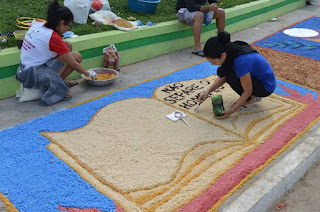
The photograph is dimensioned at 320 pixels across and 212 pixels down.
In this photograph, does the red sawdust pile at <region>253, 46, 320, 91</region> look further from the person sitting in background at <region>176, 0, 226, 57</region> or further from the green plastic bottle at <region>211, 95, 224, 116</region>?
the green plastic bottle at <region>211, 95, 224, 116</region>

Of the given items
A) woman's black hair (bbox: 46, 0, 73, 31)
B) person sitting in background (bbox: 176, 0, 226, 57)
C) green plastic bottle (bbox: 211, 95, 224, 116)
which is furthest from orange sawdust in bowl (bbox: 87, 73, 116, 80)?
person sitting in background (bbox: 176, 0, 226, 57)

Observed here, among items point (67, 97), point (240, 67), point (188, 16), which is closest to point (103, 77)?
point (67, 97)

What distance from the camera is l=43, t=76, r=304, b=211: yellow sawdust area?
2.35m

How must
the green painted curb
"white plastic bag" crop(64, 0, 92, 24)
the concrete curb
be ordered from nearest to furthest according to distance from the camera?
the concrete curb < the green painted curb < "white plastic bag" crop(64, 0, 92, 24)

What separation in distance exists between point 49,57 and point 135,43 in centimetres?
158

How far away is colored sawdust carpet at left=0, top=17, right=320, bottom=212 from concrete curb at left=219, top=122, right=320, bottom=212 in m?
0.08

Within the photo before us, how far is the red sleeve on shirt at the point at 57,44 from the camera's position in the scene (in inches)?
131

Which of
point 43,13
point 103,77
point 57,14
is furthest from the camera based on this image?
point 43,13

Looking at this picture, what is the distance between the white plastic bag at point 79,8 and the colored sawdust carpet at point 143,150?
1.69 metres

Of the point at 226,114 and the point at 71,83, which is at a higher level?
the point at 71,83

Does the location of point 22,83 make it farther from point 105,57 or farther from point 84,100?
point 105,57

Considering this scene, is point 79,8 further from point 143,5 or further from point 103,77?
point 103,77

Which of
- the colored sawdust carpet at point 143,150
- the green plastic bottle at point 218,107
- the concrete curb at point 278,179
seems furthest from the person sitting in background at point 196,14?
the concrete curb at point 278,179

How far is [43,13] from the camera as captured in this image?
5023 millimetres
